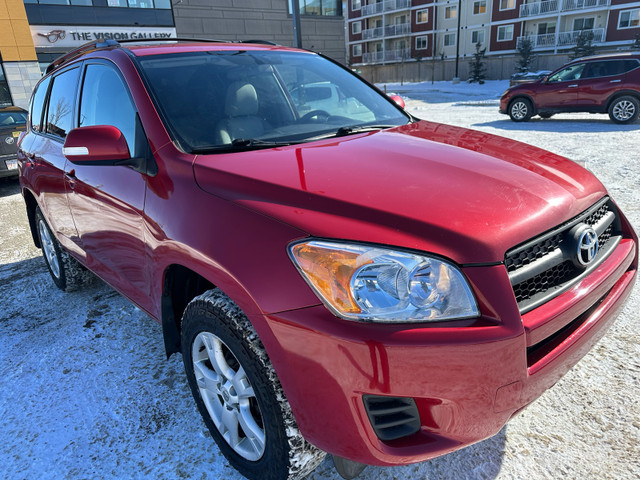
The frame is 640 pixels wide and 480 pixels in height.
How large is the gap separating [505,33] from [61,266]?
48002 millimetres

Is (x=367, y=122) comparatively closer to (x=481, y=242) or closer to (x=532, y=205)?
(x=532, y=205)

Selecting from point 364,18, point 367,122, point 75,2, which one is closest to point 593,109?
point 367,122

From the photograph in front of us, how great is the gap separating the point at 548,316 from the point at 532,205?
40 cm

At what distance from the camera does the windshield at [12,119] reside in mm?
8203

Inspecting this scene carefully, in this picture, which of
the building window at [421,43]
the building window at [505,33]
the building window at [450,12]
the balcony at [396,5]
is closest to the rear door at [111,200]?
the building window at [505,33]

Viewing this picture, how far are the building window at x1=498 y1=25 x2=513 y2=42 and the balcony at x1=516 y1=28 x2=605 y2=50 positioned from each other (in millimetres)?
1260

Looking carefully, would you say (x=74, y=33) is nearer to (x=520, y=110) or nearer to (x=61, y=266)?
(x=520, y=110)

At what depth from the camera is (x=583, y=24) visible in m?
39.5

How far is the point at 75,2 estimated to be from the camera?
24.0 m

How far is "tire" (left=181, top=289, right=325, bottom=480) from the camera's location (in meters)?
1.59

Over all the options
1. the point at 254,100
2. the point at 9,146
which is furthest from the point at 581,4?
the point at 254,100

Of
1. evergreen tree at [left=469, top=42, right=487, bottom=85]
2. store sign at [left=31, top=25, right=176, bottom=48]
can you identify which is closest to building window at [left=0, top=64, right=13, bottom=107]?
store sign at [left=31, top=25, right=176, bottom=48]

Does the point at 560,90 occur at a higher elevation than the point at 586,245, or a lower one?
lower

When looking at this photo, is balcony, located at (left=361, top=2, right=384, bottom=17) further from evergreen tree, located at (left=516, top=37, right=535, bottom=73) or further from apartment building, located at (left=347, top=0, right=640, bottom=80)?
evergreen tree, located at (left=516, top=37, right=535, bottom=73)
